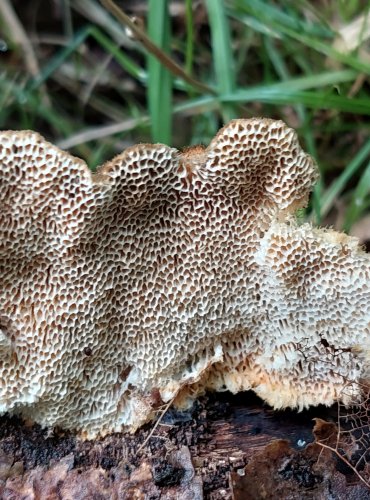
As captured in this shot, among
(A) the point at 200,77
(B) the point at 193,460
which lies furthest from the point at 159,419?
(A) the point at 200,77

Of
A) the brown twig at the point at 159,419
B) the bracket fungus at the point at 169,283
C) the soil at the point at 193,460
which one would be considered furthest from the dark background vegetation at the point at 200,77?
the brown twig at the point at 159,419

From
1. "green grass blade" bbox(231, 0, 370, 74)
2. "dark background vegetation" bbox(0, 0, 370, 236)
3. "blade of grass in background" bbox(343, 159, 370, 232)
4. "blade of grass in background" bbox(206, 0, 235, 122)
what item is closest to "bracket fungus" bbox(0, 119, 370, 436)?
"dark background vegetation" bbox(0, 0, 370, 236)

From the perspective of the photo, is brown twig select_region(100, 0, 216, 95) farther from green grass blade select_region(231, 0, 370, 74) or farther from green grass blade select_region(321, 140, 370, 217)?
green grass blade select_region(321, 140, 370, 217)

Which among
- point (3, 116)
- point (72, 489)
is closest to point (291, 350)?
point (72, 489)

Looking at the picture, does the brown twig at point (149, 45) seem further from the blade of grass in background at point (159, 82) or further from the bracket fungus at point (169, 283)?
the bracket fungus at point (169, 283)

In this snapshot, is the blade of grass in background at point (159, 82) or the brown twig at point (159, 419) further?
the blade of grass in background at point (159, 82)

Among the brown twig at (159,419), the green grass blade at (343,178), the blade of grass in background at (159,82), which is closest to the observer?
the brown twig at (159,419)
